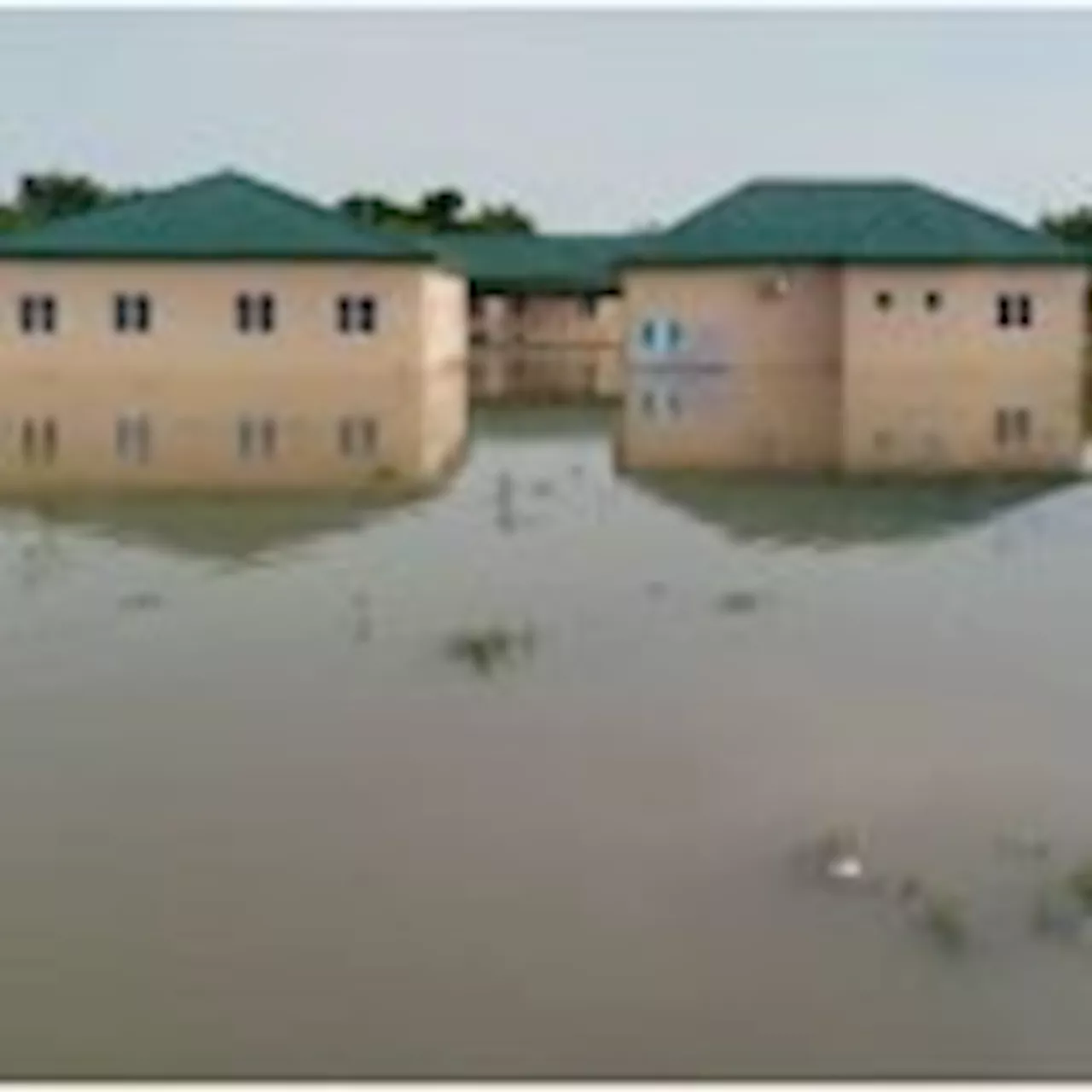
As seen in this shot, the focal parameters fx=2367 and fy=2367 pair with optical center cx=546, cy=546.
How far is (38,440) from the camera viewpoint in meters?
23.6

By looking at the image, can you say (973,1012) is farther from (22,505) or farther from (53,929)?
(22,505)

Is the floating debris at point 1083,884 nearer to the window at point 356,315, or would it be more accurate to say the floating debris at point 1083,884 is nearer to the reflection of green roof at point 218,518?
the reflection of green roof at point 218,518

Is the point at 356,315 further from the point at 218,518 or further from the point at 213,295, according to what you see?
the point at 218,518

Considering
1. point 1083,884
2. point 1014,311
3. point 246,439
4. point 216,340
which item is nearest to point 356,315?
point 216,340

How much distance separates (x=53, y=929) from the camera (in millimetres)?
6637

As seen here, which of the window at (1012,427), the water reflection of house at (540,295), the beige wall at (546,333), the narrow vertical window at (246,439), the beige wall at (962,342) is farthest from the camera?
the water reflection of house at (540,295)

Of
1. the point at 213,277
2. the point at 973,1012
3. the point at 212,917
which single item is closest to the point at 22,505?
the point at 212,917

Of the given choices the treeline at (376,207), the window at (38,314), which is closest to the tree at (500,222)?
the treeline at (376,207)

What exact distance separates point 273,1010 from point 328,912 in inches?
33.3

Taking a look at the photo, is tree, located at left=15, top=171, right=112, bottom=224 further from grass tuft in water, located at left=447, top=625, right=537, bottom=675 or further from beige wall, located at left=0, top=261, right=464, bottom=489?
grass tuft in water, located at left=447, top=625, right=537, bottom=675

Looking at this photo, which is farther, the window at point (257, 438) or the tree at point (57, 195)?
the tree at point (57, 195)

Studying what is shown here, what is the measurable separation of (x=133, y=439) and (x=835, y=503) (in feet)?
27.1

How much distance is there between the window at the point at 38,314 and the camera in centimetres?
3684

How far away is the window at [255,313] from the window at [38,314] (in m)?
2.86
